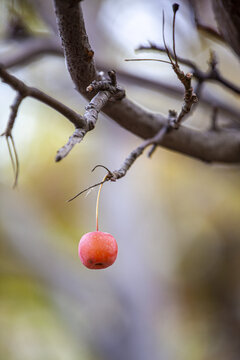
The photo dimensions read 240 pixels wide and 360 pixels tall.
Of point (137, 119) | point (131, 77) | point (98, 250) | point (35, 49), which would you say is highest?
point (131, 77)

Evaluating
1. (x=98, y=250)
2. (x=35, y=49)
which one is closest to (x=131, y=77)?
(x=35, y=49)

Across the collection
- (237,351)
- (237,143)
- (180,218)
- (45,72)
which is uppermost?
(180,218)

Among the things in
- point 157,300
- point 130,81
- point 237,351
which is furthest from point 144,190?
point 237,351

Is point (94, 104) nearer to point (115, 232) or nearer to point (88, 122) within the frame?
point (88, 122)

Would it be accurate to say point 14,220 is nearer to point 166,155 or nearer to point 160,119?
point 160,119

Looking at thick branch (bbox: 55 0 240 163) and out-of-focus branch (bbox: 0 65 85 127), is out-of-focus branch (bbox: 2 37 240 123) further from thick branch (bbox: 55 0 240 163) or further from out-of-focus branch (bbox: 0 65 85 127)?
out-of-focus branch (bbox: 0 65 85 127)

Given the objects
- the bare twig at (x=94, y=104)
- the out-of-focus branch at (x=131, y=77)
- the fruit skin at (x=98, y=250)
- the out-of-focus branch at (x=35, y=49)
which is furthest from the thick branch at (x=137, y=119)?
the out-of-focus branch at (x=35, y=49)
